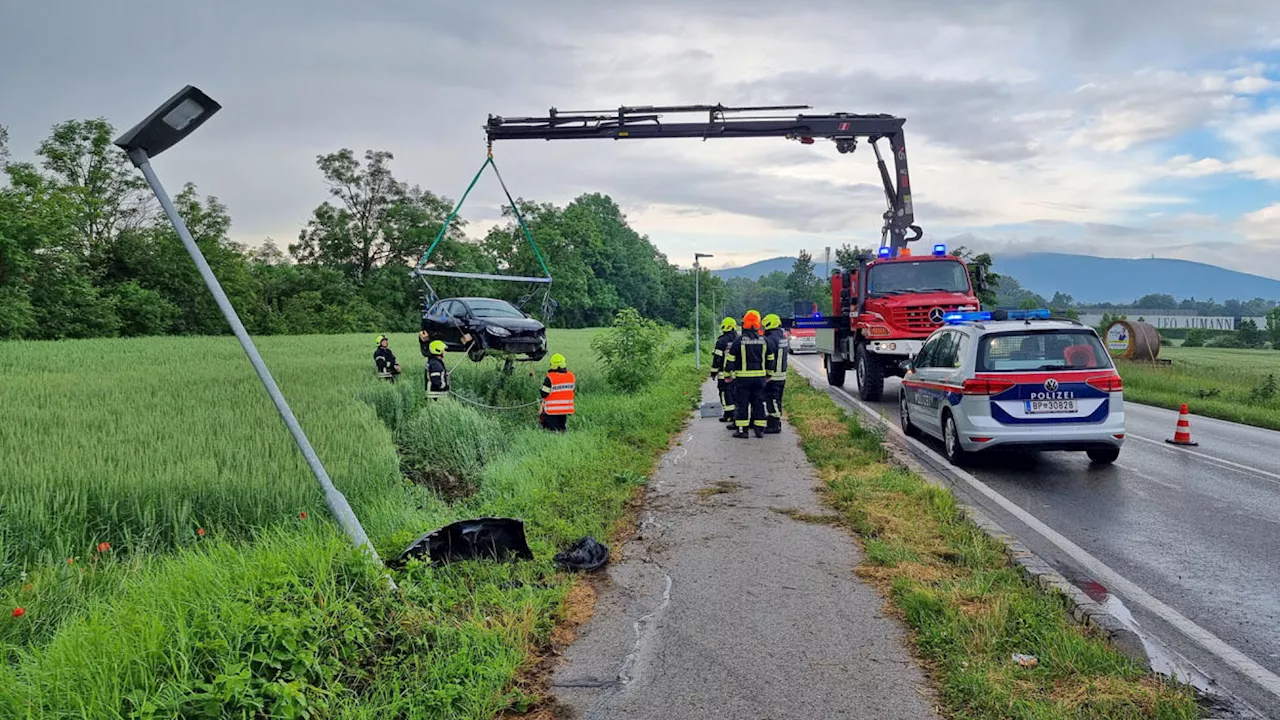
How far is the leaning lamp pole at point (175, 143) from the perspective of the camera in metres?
→ 3.95

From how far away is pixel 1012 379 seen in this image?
835 centimetres

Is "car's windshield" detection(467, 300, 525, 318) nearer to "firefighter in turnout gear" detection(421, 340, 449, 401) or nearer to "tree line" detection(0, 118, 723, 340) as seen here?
"firefighter in turnout gear" detection(421, 340, 449, 401)

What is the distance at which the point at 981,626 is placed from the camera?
160 inches

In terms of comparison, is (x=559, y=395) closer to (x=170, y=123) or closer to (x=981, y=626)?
(x=170, y=123)

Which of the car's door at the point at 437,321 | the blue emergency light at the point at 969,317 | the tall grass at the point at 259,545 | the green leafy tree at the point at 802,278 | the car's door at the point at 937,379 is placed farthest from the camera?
the green leafy tree at the point at 802,278

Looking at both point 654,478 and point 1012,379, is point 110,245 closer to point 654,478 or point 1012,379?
point 654,478

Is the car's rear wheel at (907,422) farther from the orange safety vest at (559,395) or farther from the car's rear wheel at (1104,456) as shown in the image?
the orange safety vest at (559,395)

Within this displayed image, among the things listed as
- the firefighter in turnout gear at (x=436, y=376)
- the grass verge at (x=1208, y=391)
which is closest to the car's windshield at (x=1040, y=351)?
the firefighter in turnout gear at (x=436, y=376)

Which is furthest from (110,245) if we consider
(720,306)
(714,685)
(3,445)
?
(720,306)

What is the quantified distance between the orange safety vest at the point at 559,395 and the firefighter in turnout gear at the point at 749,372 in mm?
2375

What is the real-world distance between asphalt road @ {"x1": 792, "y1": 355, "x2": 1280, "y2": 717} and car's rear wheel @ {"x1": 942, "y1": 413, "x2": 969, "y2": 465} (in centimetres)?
21

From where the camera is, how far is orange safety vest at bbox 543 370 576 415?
10.9 m

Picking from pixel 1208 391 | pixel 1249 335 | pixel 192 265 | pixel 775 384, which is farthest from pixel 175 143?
pixel 1249 335

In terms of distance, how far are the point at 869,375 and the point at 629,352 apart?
16.2 feet
